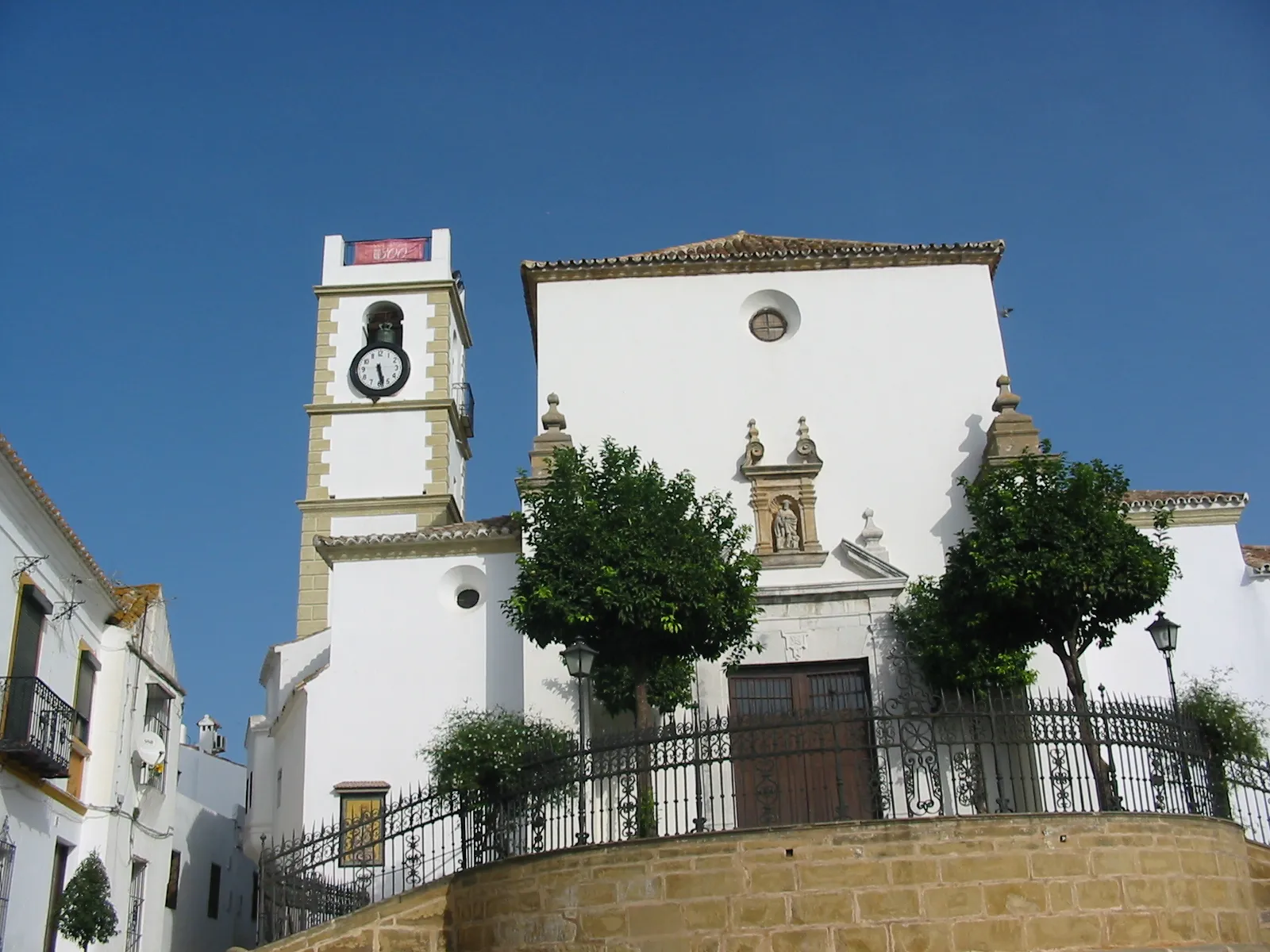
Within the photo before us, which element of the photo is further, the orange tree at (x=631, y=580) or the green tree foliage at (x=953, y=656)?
the green tree foliage at (x=953, y=656)

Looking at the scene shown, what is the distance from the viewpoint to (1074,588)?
14898 millimetres

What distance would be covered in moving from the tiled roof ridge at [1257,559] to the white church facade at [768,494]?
86 millimetres

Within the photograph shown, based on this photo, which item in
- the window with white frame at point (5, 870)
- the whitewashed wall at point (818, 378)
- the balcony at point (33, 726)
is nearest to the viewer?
the window with white frame at point (5, 870)

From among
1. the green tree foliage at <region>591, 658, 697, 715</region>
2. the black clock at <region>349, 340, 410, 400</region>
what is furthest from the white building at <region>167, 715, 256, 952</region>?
the green tree foliage at <region>591, 658, 697, 715</region>

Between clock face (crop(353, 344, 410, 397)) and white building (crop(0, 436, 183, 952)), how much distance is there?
10594 millimetres

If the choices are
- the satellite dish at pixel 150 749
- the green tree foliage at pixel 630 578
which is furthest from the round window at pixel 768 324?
the satellite dish at pixel 150 749

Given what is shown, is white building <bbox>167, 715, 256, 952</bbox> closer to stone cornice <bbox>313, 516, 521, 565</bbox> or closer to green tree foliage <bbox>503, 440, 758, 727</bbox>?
stone cornice <bbox>313, 516, 521, 565</bbox>

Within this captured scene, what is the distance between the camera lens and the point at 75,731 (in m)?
16.1

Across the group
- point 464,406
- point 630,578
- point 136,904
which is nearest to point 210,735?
point 464,406

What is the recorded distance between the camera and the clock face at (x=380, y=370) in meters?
29.5

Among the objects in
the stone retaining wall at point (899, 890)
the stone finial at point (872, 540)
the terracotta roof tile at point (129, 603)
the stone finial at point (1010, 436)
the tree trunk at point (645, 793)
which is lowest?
the stone retaining wall at point (899, 890)

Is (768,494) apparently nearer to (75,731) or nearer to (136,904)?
(75,731)

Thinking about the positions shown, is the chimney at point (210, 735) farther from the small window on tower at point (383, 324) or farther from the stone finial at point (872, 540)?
the stone finial at point (872, 540)

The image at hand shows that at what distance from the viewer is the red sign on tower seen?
31344 mm
